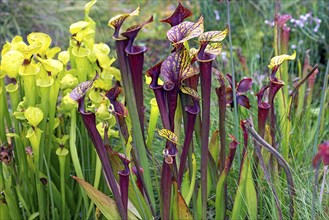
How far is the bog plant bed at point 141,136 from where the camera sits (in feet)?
4.51

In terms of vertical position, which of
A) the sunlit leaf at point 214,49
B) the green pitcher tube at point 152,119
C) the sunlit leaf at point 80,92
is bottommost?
the green pitcher tube at point 152,119

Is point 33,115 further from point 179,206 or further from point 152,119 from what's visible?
point 179,206

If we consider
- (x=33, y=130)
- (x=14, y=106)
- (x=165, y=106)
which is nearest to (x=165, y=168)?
(x=165, y=106)

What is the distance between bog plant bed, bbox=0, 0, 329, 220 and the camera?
54.2 inches

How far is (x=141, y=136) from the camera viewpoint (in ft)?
4.86

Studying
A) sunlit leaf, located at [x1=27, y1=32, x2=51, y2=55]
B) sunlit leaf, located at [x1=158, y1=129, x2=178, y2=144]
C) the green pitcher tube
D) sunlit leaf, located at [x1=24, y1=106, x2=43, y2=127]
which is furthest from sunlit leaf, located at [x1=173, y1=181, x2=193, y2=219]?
sunlit leaf, located at [x1=27, y1=32, x2=51, y2=55]

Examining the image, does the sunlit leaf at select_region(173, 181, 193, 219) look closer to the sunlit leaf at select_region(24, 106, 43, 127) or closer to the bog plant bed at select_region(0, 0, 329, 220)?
the bog plant bed at select_region(0, 0, 329, 220)

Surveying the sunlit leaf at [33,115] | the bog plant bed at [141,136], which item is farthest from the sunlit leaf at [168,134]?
the sunlit leaf at [33,115]

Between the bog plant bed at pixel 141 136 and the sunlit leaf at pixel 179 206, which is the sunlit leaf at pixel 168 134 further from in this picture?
the sunlit leaf at pixel 179 206

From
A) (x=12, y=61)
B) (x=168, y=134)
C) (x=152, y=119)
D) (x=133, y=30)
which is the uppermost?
(x=133, y=30)

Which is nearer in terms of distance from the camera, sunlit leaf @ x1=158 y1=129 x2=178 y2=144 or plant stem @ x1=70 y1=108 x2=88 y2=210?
sunlit leaf @ x1=158 y1=129 x2=178 y2=144

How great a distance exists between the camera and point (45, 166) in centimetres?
179

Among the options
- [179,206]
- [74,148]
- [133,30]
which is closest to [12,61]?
[74,148]

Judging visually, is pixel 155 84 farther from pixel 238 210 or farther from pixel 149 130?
pixel 238 210
